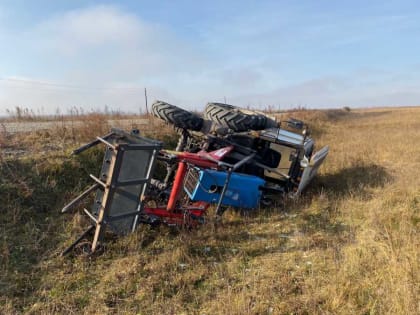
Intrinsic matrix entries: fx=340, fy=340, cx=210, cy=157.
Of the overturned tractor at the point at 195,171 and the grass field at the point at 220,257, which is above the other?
the overturned tractor at the point at 195,171

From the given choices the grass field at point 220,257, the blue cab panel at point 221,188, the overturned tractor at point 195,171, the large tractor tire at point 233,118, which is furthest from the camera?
the large tractor tire at point 233,118

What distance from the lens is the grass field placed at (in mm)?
3018

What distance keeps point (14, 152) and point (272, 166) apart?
15.8 feet

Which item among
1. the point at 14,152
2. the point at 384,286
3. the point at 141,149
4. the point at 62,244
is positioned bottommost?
the point at 62,244

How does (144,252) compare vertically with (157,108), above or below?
below

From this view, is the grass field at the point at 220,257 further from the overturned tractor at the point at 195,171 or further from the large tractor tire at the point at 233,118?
the large tractor tire at the point at 233,118

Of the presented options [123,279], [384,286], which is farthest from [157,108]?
[384,286]

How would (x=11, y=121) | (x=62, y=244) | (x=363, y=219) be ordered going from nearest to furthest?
(x=62, y=244) → (x=363, y=219) → (x=11, y=121)

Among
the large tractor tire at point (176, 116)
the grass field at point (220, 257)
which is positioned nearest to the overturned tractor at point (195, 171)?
the large tractor tire at point (176, 116)

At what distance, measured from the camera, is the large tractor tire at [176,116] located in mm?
5766

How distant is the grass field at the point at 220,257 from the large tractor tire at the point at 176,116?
1.69 m

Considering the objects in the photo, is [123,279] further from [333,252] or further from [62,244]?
[333,252]

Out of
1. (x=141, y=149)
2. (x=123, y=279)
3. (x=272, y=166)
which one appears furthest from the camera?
(x=272, y=166)

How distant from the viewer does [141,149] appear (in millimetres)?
3805
